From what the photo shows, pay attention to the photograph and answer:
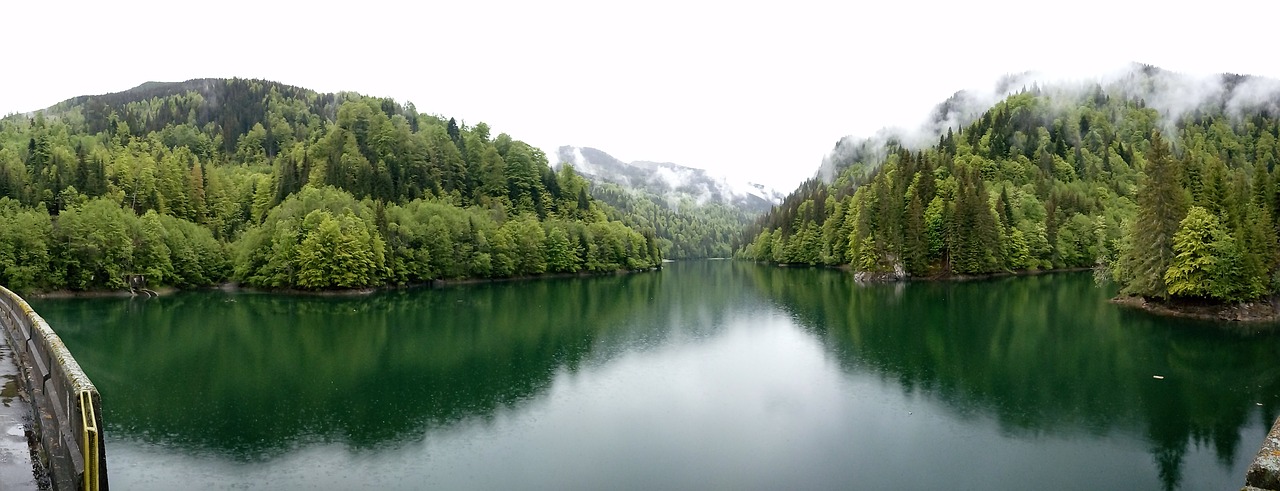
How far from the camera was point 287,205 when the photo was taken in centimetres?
9519

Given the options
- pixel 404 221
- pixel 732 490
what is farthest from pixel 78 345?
pixel 404 221

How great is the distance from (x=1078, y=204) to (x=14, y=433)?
144229 millimetres

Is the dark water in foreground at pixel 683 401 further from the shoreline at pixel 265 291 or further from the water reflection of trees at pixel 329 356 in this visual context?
the shoreline at pixel 265 291

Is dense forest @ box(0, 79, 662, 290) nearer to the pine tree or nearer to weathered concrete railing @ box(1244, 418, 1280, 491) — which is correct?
the pine tree

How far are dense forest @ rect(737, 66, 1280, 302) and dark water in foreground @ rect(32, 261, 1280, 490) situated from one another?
6144mm

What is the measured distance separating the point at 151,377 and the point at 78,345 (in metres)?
14.4

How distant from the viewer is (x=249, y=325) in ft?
183

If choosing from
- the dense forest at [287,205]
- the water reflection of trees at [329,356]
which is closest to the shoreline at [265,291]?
the dense forest at [287,205]

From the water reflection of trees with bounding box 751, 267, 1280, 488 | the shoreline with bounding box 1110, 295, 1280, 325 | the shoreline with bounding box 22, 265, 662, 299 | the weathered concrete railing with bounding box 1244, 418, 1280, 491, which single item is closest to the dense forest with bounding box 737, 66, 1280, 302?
the shoreline with bounding box 1110, 295, 1280, 325

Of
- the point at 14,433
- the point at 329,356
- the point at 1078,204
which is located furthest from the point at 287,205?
the point at 1078,204

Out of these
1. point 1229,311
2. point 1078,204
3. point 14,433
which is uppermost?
point 1078,204

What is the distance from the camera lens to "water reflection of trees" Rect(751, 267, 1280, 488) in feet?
84.9

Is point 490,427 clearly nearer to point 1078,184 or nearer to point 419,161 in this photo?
point 419,161

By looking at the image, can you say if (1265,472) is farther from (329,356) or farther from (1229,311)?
(1229,311)
